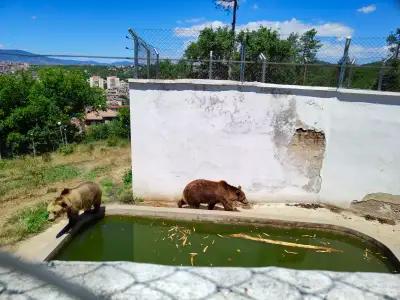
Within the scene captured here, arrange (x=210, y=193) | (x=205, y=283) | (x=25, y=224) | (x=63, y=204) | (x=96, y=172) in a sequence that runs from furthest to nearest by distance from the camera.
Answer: (x=96, y=172), (x=210, y=193), (x=25, y=224), (x=63, y=204), (x=205, y=283)

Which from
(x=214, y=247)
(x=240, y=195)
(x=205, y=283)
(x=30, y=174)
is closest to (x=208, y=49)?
(x=30, y=174)

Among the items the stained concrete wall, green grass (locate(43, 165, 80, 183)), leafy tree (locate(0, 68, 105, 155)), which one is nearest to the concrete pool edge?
the stained concrete wall

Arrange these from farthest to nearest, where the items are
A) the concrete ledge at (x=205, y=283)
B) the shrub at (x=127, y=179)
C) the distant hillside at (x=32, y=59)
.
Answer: the shrub at (x=127, y=179), the distant hillside at (x=32, y=59), the concrete ledge at (x=205, y=283)

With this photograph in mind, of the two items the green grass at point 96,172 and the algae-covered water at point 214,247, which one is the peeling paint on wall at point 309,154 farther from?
the green grass at point 96,172

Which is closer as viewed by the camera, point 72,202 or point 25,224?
point 72,202

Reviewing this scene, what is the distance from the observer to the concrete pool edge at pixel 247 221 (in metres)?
6.11

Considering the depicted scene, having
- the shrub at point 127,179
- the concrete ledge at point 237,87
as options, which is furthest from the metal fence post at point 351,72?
the shrub at point 127,179

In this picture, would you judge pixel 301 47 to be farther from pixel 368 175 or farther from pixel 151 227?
pixel 151 227

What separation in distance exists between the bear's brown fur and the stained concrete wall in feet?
5.01

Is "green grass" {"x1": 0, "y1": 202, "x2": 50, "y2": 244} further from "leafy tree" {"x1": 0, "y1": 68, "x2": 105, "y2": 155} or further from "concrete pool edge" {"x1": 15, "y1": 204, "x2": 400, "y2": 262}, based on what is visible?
"leafy tree" {"x1": 0, "y1": 68, "x2": 105, "y2": 155}

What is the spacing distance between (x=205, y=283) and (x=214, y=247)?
4124mm

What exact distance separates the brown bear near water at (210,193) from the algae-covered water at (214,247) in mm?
537

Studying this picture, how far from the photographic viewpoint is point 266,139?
25.8 ft

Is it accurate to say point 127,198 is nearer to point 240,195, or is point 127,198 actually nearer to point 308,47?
point 240,195
